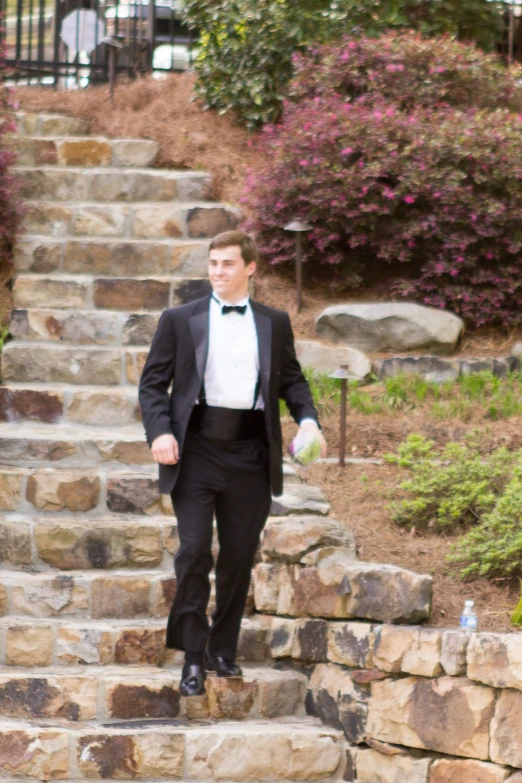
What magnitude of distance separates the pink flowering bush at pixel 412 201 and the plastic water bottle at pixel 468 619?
339 cm

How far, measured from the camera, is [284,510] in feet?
17.6

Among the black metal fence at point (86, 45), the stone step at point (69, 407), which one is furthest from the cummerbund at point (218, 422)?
the black metal fence at point (86, 45)

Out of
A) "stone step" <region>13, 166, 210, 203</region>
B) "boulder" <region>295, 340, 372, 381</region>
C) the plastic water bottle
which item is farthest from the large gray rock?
the plastic water bottle

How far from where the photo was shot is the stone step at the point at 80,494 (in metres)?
5.73

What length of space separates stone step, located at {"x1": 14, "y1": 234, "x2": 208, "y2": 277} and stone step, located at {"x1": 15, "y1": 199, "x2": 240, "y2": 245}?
15cm

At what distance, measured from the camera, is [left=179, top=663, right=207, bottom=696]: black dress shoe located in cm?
450

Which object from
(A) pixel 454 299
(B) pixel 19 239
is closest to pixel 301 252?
(A) pixel 454 299

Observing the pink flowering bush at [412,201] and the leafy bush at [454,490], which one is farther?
the pink flowering bush at [412,201]

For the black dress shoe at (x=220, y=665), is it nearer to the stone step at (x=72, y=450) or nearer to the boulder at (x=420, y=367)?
the stone step at (x=72, y=450)

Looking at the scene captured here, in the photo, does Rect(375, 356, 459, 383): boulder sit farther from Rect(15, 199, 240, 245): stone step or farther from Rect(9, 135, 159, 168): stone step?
Rect(9, 135, 159, 168): stone step

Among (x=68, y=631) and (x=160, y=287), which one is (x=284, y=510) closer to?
(x=68, y=631)

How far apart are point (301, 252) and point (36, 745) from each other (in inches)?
160

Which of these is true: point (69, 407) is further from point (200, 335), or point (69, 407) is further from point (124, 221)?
point (200, 335)

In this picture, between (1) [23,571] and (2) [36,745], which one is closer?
(2) [36,745]
